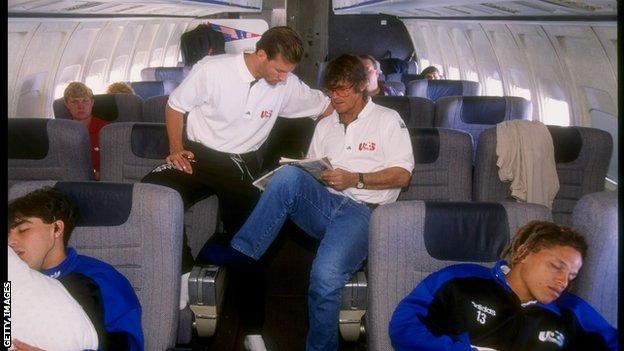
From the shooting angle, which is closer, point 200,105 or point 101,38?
point 200,105

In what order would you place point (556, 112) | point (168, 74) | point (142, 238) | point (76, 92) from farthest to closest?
1. point (168, 74)
2. point (556, 112)
3. point (76, 92)
4. point (142, 238)

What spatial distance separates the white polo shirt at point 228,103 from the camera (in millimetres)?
2865

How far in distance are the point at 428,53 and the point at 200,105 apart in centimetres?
1038

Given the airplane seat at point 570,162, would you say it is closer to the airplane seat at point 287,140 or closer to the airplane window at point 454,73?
the airplane seat at point 287,140

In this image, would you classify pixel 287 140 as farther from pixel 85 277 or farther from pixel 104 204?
pixel 85 277

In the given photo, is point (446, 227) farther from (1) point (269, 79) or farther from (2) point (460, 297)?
(1) point (269, 79)

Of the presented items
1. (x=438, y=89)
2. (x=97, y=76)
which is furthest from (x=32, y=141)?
(x=97, y=76)

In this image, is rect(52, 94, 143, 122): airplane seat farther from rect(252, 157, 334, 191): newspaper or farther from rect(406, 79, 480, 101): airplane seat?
rect(406, 79, 480, 101): airplane seat

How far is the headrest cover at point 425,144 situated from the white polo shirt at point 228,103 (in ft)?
2.18

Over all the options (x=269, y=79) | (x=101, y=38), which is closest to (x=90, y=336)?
(x=269, y=79)

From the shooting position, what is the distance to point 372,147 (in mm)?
2693

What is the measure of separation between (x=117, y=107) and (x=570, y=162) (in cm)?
318

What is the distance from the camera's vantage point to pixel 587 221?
5.51 feet

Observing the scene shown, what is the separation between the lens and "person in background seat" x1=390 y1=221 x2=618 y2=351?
5.38 ft
